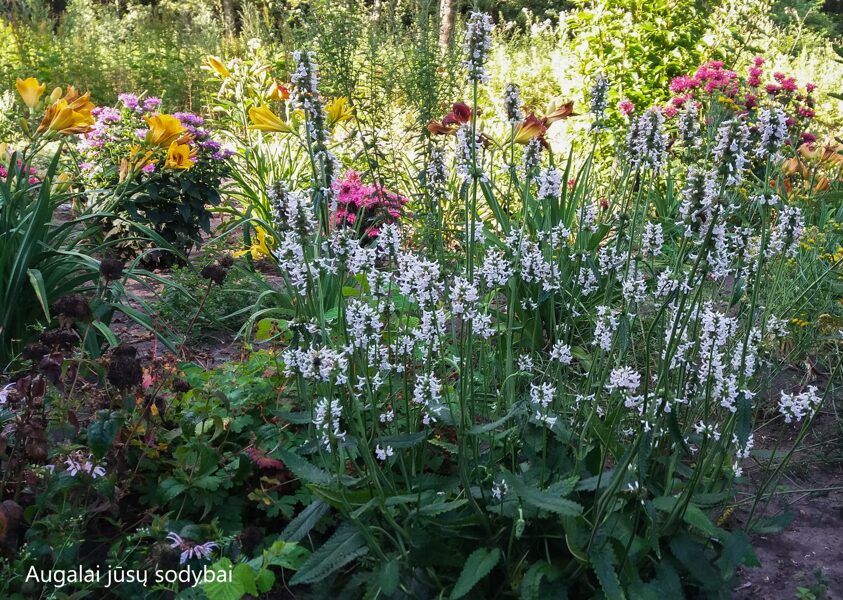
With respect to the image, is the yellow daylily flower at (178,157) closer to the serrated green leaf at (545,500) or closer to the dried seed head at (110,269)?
the dried seed head at (110,269)

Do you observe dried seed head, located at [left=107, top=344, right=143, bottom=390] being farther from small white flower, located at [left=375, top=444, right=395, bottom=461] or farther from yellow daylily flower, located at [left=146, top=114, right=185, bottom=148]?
yellow daylily flower, located at [left=146, top=114, right=185, bottom=148]

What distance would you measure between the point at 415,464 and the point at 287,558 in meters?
0.44

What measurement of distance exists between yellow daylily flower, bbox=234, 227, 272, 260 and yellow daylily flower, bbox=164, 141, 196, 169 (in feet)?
1.82

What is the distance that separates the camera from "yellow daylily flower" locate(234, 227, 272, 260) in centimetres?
414

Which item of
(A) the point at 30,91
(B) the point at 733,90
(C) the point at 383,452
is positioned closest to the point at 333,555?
(C) the point at 383,452

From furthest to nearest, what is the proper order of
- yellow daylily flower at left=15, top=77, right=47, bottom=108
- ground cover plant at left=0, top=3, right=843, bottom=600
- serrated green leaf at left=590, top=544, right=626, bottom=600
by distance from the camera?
yellow daylily flower at left=15, top=77, right=47, bottom=108 < ground cover plant at left=0, top=3, right=843, bottom=600 < serrated green leaf at left=590, top=544, right=626, bottom=600

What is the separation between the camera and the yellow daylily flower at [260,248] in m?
4.14

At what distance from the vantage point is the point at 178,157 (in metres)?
3.97

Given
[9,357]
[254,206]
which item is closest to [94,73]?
[254,206]

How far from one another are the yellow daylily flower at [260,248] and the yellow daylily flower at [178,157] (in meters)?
0.56

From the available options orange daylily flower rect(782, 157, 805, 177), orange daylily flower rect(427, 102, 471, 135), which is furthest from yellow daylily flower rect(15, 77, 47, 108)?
orange daylily flower rect(782, 157, 805, 177)

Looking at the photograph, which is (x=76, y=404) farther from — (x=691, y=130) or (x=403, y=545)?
(x=691, y=130)

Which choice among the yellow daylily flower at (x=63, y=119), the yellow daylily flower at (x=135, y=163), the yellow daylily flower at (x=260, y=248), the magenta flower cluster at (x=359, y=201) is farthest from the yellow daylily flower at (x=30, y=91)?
the magenta flower cluster at (x=359, y=201)

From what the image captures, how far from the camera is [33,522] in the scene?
184cm
